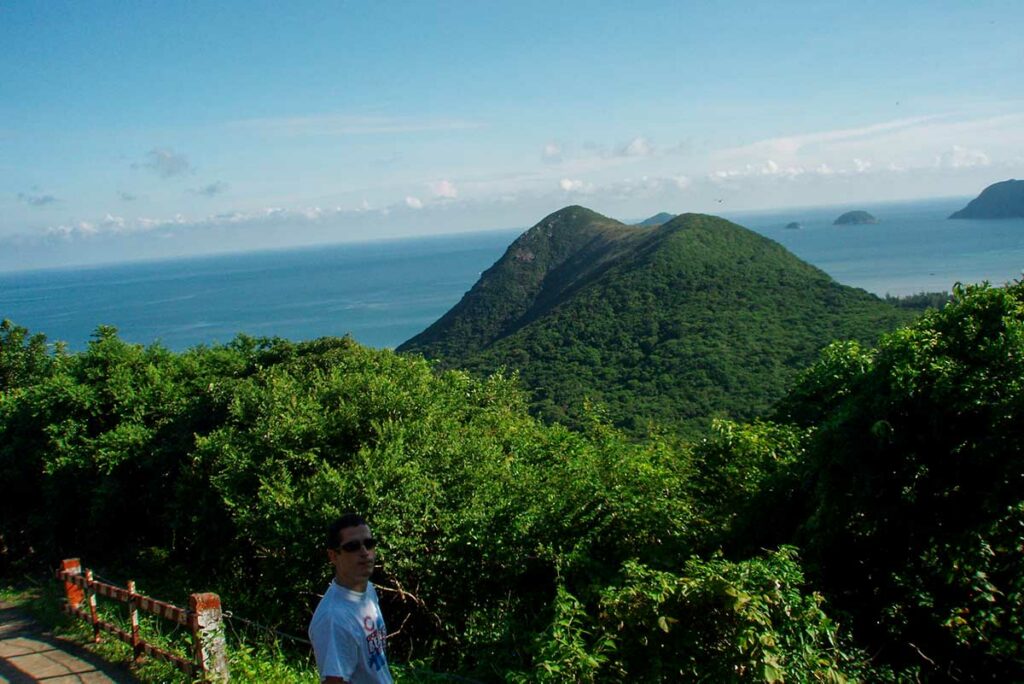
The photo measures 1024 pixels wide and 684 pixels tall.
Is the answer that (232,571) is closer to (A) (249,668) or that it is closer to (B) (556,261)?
(A) (249,668)

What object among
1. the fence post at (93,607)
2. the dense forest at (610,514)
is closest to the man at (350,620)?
the dense forest at (610,514)

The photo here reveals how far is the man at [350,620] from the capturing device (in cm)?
321

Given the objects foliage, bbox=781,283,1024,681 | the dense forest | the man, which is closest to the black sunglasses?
the man

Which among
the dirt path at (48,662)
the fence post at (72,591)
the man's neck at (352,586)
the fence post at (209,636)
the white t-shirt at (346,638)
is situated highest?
the man's neck at (352,586)

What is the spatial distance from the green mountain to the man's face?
34019 mm

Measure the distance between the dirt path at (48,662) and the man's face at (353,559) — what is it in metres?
3.73

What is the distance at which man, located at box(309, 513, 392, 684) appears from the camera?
10.5 feet

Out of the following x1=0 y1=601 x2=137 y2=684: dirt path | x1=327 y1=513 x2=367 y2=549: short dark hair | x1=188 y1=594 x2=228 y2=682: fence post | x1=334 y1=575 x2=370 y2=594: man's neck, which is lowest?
x1=0 y1=601 x2=137 y2=684: dirt path

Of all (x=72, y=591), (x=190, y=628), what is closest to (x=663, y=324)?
(x=72, y=591)

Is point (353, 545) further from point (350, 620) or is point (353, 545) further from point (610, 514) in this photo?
point (610, 514)

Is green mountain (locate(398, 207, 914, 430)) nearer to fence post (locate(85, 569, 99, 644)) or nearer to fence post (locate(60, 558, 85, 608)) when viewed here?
fence post (locate(60, 558, 85, 608))

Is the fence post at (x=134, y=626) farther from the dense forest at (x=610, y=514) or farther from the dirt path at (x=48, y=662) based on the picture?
the dense forest at (x=610, y=514)

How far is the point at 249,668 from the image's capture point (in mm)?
5457

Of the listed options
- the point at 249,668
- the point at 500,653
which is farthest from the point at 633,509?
the point at 249,668
